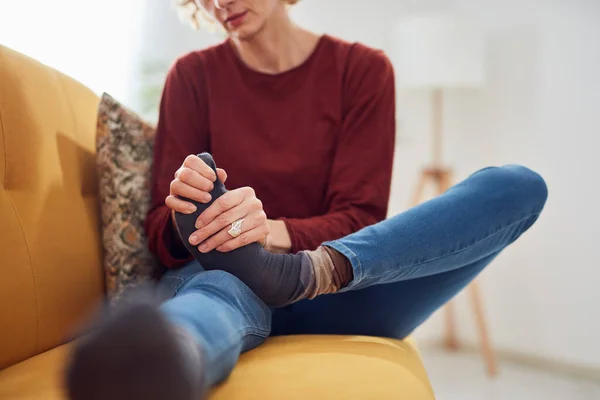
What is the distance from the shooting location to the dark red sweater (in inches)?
49.6

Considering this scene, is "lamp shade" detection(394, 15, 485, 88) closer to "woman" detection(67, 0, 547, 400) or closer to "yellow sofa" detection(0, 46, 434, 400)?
"woman" detection(67, 0, 547, 400)

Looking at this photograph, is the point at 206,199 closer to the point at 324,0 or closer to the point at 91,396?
the point at 91,396

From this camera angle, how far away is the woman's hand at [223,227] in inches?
36.0

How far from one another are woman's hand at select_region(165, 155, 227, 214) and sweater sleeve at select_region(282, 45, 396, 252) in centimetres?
26

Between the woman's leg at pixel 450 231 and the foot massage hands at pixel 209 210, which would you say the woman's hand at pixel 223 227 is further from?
the woman's leg at pixel 450 231

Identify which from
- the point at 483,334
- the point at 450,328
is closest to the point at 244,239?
the point at 483,334

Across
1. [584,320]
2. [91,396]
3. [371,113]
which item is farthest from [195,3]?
[584,320]

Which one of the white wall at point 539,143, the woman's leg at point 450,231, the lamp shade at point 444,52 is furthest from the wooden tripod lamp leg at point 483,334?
the woman's leg at point 450,231

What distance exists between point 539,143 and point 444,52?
0.51 meters

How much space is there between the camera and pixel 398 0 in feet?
9.15

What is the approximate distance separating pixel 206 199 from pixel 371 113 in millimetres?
522

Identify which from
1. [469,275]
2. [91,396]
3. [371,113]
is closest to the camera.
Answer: [91,396]

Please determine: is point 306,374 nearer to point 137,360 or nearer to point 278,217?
point 137,360

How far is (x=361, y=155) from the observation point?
4.20 ft
